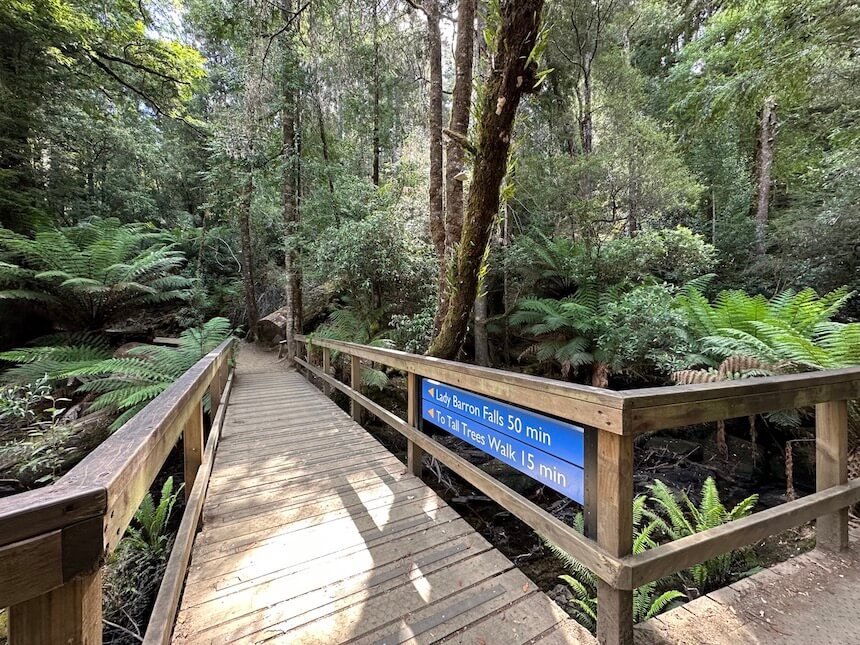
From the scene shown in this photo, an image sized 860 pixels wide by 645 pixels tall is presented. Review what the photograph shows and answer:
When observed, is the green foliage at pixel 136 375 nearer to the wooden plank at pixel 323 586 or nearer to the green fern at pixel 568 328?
the wooden plank at pixel 323 586

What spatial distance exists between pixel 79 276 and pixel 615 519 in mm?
8420

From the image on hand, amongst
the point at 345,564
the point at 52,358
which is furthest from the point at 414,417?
the point at 52,358

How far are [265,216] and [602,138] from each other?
29.7 feet

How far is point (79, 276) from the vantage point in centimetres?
627

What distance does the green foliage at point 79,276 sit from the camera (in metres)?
5.93

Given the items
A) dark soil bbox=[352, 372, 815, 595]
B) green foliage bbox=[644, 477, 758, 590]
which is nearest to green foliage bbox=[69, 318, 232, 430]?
dark soil bbox=[352, 372, 815, 595]

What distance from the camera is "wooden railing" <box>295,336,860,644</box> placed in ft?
3.87

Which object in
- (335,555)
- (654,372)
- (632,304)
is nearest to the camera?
(335,555)

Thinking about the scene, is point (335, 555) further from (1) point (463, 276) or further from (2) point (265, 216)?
(2) point (265, 216)

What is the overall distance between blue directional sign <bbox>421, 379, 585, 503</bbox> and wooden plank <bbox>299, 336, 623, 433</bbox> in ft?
0.26

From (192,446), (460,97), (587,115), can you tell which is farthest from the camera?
(587,115)

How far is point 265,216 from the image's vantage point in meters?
10.9

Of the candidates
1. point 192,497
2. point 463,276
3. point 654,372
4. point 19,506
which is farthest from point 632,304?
point 19,506

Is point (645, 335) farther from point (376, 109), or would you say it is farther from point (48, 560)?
point (376, 109)
